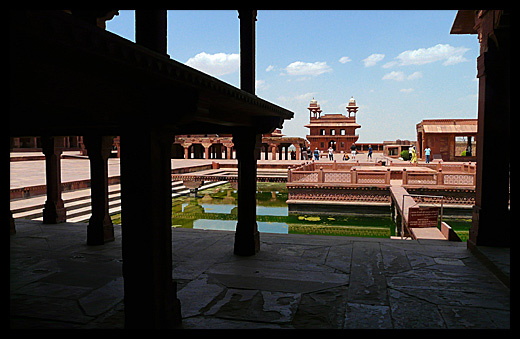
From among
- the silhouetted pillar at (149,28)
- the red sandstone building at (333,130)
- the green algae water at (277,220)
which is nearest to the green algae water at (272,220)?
the green algae water at (277,220)

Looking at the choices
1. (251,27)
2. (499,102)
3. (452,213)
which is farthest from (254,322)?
(452,213)

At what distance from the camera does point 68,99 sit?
2.43 meters

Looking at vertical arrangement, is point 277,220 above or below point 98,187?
below

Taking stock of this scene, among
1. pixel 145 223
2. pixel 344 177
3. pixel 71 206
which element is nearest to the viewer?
pixel 145 223

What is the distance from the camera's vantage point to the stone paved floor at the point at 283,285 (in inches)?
146

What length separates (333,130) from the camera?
52.3 meters

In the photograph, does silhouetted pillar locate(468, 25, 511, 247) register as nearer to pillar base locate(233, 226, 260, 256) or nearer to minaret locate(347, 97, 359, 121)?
pillar base locate(233, 226, 260, 256)

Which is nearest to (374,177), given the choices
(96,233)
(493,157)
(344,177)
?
(344,177)

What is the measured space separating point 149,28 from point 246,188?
3.18 m

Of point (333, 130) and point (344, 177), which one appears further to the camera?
point (333, 130)

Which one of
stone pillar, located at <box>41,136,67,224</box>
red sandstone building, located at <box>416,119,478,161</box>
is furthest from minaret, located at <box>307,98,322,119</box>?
stone pillar, located at <box>41,136,67,224</box>

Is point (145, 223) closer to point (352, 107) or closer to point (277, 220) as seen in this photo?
point (277, 220)

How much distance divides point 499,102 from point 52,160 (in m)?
8.43

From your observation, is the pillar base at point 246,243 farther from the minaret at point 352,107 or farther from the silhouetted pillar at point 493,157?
the minaret at point 352,107
